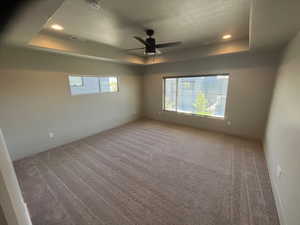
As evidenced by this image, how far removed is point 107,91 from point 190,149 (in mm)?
3217

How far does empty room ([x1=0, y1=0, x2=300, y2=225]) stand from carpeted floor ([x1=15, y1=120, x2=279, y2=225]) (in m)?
0.02

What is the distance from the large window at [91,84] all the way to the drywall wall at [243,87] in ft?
7.75

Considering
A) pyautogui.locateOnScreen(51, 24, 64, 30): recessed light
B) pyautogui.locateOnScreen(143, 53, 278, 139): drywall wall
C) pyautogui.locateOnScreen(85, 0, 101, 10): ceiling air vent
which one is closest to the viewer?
pyautogui.locateOnScreen(85, 0, 101, 10): ceiling air vent

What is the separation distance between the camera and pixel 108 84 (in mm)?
4613

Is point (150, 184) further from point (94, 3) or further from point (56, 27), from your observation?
point (56, 27)

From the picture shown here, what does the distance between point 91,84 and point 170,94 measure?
2.93 metres

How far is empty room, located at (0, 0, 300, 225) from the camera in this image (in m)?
1.65

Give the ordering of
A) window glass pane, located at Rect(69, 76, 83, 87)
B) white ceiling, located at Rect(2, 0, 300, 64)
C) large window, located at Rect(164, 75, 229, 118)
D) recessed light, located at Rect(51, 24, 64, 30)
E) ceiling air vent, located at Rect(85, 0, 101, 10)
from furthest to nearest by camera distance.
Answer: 1. large window, located at Rect(164, 75, 229, 118)
2. window glass pane, located at Rect(69, 76, 83, 87)
3. recessed light, located at Rect(51, 24, 64, 30)
4. ceiling air vent, located at Rect(85, 0, 101, 10)
5. white ceiling, located at Rect(2, 0, 300, 64)

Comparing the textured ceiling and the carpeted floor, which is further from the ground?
the textured ceiling

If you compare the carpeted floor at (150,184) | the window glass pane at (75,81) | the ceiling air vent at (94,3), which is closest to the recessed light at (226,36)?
the carpeted floor at (150,184)

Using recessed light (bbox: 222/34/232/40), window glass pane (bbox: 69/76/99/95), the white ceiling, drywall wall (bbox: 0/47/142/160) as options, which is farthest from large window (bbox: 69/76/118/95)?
recessed light (bbox: 222/34/232/40)

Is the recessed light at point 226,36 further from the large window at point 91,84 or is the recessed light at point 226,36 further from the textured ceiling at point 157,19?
the large window at point 91,84

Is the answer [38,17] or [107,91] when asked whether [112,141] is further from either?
[38,17]

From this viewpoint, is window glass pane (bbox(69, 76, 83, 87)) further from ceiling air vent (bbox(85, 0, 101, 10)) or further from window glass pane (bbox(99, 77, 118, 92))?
ceiling air vent (bbox(85, 0, 101, 10))
